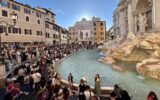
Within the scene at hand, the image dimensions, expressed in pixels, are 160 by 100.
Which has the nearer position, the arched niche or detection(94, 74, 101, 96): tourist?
detection(94, 74, 101, 96): tourist

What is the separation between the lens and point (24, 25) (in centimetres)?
5138

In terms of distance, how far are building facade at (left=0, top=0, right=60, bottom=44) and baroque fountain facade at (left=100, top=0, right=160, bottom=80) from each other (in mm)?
17882

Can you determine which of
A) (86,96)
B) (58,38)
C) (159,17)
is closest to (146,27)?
(159,17)

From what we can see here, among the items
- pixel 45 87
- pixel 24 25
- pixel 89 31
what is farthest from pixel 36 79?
pixel 89 31

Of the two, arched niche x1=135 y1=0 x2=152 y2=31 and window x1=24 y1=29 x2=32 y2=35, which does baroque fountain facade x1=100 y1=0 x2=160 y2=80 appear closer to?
arched niche x1=135 y1=0 x2=152 y2=31

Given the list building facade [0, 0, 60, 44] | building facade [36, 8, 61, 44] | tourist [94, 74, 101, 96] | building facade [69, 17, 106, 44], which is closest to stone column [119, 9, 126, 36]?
building facade [0, 0, 60, 44]

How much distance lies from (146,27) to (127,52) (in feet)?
47.0

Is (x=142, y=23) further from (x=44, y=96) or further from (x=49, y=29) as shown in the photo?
(x=44, y=96)

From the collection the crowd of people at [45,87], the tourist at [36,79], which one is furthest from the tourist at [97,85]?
the tourist at [36,79]

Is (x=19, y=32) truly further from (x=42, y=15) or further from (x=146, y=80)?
(x=146, y=80)

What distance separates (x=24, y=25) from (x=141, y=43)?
30574 millimetres

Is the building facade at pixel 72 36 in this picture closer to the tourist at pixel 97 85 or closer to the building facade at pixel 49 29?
the building facade at pixel 49 29

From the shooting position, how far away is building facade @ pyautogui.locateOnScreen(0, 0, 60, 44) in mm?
43000

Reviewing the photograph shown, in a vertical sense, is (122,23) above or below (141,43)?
above
